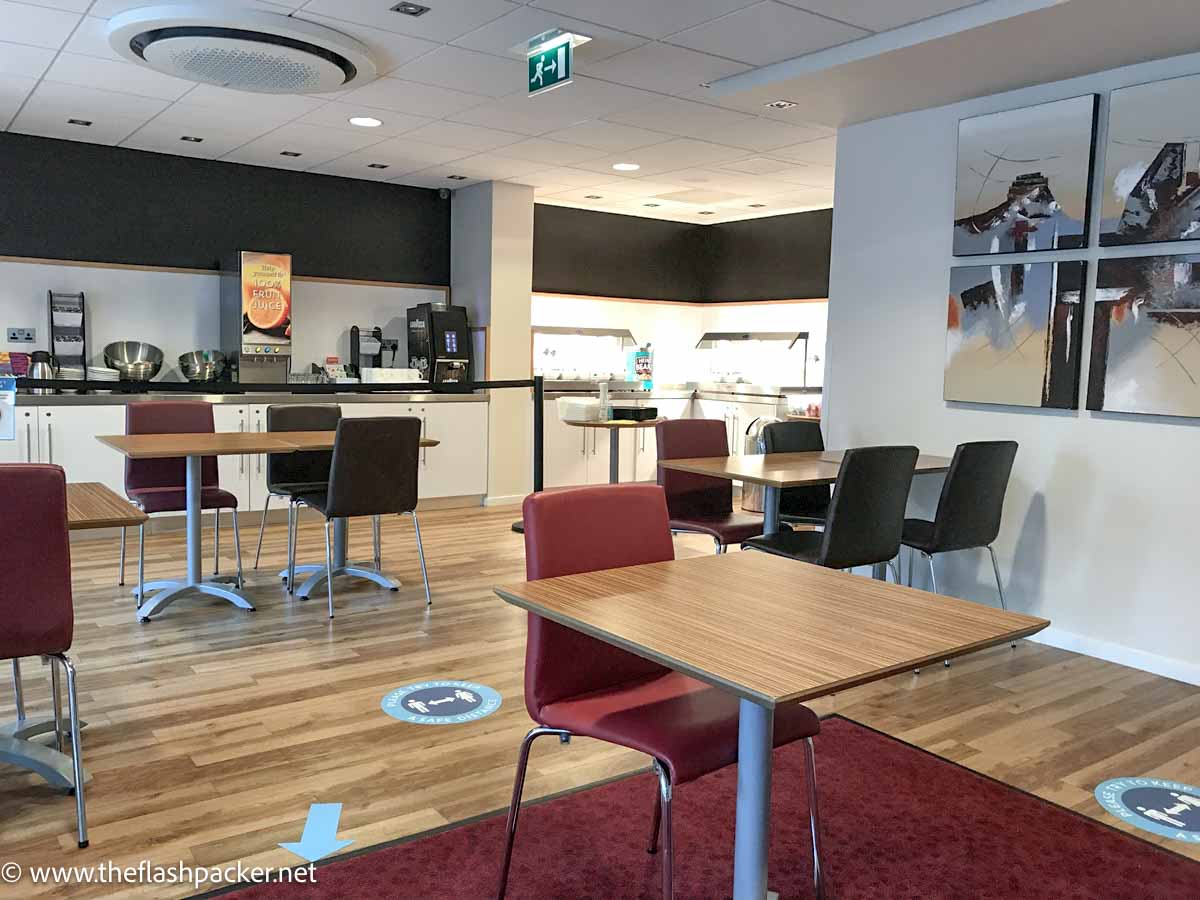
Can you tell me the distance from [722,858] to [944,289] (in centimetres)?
349

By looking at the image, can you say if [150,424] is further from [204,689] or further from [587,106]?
[587,106]

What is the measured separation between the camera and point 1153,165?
4102 mm

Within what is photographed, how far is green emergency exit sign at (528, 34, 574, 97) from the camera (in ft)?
14.1

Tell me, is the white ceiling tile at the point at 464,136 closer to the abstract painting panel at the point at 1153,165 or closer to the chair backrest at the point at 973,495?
the abstract painting panel at the point at 1153,165

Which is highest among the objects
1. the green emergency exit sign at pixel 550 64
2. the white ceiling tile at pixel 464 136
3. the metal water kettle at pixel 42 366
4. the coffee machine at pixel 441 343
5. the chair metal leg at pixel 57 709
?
the white ceiling tile at pixel 464 136

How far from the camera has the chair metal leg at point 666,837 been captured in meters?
1.76

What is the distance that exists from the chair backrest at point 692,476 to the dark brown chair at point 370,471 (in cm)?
122

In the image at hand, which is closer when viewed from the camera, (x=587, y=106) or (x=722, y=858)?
(x=722, y=858)

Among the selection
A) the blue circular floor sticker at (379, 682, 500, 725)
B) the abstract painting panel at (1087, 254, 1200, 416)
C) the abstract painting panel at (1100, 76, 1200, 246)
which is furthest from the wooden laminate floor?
the abstract painting panel at (1100, 76, 1200, 246)

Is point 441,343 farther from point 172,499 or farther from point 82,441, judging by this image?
point 172,499

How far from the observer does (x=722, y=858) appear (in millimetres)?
2457

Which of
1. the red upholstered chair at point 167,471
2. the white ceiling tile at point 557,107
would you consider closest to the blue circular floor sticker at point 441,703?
the red upholstered chair at point 167,471

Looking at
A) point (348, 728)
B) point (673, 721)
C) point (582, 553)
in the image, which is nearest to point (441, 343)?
point (348, 728)

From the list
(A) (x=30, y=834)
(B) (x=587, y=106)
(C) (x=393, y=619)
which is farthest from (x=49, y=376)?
(A) (x=30, y=834)
